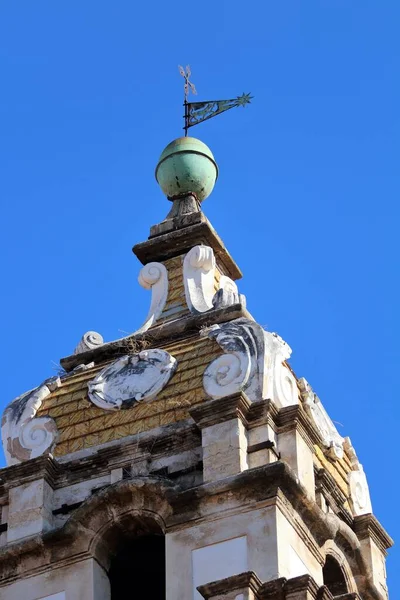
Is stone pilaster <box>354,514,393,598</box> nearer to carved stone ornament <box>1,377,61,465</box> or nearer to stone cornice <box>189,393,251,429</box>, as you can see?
stone cornice <box>189,393,251,429</box>

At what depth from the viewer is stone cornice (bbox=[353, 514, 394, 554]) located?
137ft

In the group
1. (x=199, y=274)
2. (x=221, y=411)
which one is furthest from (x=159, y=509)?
(x=199, y=274)

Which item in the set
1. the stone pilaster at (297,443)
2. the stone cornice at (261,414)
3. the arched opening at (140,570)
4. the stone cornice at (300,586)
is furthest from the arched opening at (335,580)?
the stone cornice at (300,586)

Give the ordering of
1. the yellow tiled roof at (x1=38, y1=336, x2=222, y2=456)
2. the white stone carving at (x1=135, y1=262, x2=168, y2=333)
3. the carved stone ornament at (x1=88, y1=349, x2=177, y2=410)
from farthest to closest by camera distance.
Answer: the white stone carving at (x1=135, y1=262, x2=168, y2=333) → the carved stone ornament at (x1=88, y1=349, x2=177, y2=410) → the yellow tiled roof at (x1=38, y1=336, x2=222, y2=456)

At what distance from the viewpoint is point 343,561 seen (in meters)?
40.8

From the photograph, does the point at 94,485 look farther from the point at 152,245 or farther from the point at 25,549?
the point at 152,245

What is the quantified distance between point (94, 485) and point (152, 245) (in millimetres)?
6951

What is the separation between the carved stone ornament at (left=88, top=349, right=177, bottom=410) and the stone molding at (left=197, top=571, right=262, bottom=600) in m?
4.73

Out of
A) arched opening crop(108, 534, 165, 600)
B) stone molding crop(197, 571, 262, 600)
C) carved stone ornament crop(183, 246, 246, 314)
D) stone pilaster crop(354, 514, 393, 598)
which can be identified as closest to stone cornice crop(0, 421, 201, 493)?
arched opening crop(108, 534, 165, 600)

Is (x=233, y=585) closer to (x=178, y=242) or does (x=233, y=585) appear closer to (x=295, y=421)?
(x=295, y=421)

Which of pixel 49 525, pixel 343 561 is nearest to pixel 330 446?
pixel 343 561

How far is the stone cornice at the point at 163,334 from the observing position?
141ft

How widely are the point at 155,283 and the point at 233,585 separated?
9.44m

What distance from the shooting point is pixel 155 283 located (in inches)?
1793
